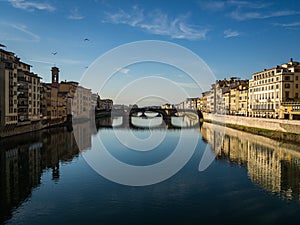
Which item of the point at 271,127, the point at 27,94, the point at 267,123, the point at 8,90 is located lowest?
the point at 271,127

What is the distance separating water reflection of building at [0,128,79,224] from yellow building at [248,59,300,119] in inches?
1157

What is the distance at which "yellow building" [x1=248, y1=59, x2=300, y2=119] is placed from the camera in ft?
139

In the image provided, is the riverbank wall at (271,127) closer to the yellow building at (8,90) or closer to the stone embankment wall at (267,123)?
the stone embankment wall at (267,123)

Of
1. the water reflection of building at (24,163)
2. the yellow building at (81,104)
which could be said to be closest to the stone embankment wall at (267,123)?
the water reflection of building at (24,163)

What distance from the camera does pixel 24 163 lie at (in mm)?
21609

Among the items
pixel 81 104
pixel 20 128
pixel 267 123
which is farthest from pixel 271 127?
pixel 81 104

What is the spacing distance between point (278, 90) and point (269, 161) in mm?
24777

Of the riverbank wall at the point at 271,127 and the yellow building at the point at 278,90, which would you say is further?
the yellow building at the point at 278,90

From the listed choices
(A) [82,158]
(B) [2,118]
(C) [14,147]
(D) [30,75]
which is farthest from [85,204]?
(D) [30,75]

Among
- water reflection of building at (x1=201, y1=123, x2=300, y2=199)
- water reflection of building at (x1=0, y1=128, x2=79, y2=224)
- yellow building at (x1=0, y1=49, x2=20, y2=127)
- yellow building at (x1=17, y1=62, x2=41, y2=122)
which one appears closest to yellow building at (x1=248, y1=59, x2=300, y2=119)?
water reflection of building at (x1=201, y1=123, x2=300, y2=199)

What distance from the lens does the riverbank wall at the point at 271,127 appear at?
32.0 meters

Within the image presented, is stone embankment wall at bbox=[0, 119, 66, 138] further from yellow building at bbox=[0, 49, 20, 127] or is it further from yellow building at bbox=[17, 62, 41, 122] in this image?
yellow building at bbox=[17, 62, 41, 122]

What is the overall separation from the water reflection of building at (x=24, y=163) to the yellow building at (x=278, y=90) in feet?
96.4

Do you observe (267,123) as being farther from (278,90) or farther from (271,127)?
(278,90)
